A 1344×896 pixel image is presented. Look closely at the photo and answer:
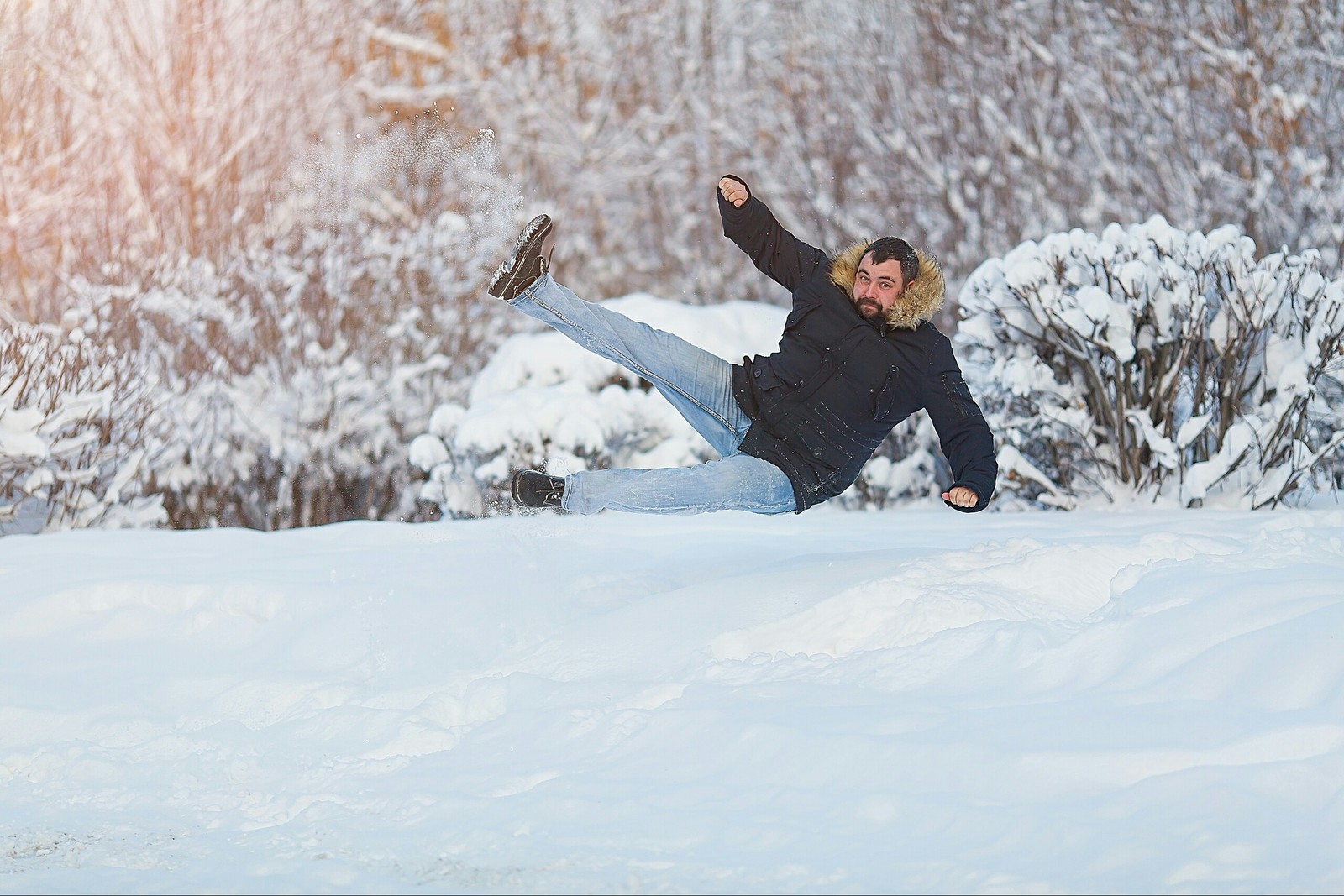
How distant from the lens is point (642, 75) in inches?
587

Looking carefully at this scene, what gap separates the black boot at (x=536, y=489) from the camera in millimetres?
3674

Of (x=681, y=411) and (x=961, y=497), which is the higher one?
(x=681, y=411)

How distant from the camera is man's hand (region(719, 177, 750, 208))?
387 centimetres

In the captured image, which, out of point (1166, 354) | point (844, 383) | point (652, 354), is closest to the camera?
point (844, 383)

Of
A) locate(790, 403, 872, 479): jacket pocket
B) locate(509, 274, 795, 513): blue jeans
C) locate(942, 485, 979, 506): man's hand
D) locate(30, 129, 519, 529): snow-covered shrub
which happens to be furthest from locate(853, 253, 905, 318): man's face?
locate(30, 129, 519, 529): snow-covered shrub

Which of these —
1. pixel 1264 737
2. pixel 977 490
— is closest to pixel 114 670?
pixel 977 490

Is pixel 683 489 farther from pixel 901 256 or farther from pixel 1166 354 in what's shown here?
pixel 1166 354

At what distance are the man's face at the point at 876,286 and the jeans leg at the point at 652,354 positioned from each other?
482 millimetres

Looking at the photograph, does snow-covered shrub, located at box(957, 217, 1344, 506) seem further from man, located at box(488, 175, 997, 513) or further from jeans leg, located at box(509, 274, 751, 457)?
jeans leg, located at box(509, 274, 751, 457)

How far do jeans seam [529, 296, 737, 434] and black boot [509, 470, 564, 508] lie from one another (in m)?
0.48

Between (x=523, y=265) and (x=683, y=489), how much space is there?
842 mm

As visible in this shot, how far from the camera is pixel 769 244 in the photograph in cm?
401

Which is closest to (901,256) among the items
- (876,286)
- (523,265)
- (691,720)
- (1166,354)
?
(876,286)

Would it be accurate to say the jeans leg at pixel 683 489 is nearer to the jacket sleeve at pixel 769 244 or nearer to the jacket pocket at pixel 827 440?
the jacket pocket at pixel 827 440
